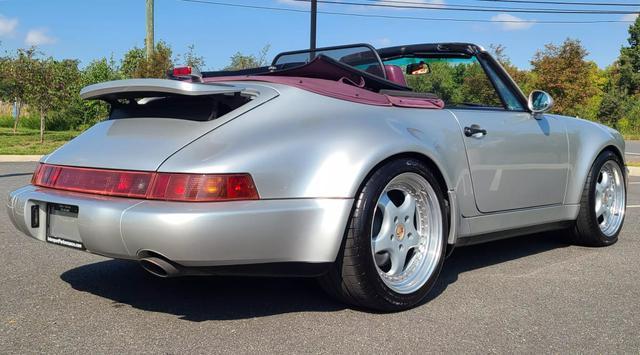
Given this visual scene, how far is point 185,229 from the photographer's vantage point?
8.80 feet

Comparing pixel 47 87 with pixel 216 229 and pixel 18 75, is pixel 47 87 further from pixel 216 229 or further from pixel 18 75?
pixel 216 229

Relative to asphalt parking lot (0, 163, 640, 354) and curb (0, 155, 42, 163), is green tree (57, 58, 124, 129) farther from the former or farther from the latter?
asphalt parking lot (0, 163, 640, 354)

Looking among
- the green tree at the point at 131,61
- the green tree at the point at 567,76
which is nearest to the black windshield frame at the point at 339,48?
the green tree at the point at 131,61

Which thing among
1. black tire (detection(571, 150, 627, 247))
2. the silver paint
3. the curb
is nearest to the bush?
the curb

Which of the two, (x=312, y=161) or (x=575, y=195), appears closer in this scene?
(x=312, y=161)

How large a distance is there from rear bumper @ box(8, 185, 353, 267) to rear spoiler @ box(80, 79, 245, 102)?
0.56 m

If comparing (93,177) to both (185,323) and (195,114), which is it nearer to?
(195,114)

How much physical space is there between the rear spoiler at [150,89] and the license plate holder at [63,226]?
2.17 feet

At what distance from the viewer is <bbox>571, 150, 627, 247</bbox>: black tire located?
15.8 feet

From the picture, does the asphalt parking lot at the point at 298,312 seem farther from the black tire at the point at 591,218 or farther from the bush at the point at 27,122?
the bush at the point at 27,122

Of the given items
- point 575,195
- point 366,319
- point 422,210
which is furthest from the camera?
point 575,195

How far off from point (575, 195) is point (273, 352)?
296cm

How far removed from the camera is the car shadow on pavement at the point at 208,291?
11.0ft

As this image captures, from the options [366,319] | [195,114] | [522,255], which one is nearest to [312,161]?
[195,114]
